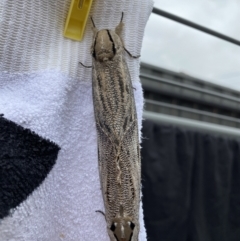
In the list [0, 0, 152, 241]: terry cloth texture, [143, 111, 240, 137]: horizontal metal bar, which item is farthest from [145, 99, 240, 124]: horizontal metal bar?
[0, 0, 152, 241]: terry cloth texture

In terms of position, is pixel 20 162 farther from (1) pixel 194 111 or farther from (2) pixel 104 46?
(1) pixel 194 111

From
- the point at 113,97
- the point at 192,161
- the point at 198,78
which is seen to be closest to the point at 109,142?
the point at 113,97

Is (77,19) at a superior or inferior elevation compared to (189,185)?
superior

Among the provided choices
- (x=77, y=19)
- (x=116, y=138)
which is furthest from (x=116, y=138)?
(x=77, y=19)

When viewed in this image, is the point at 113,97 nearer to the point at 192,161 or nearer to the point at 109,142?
the point at 109,142

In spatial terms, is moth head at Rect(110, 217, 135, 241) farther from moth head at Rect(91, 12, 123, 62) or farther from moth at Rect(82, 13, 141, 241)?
moth head at Rect(91, 12, 123, 62)

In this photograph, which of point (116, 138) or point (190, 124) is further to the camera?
point (190, 124)

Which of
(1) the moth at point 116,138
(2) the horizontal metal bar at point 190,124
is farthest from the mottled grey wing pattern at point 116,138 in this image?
(2) the horizontal metal bar at point 190,124
